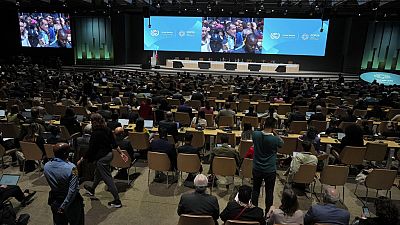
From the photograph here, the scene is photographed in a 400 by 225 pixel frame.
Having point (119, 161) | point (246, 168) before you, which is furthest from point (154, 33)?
point (246, 168)

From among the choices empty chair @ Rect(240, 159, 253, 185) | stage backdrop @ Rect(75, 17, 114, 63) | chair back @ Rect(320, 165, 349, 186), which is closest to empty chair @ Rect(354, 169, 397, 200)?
chair back @ Rect(320, 165, 349, 186)

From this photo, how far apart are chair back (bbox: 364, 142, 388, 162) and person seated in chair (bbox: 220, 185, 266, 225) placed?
480 centimetres

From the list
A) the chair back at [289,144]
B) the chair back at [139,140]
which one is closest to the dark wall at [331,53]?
the chair back at [289,144]

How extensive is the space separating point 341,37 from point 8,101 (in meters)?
26.7

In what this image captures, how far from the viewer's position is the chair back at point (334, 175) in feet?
19.7

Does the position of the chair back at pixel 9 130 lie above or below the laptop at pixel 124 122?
below

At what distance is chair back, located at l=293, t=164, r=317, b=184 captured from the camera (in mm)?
6057

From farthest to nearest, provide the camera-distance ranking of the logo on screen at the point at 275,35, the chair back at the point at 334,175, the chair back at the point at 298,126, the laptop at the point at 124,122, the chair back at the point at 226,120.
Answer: the logo on screen at the point at 275,35 < the chair back at the point at 226,120 < the chair back at the point at 298,126 < the laptop at the point at 124,122 < the chair back at the point at 334,175

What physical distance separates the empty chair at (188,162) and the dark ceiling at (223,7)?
16.3 m

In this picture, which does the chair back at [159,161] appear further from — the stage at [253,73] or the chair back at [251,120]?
the stage at [253,73]

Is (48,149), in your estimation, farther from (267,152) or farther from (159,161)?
(267,152)

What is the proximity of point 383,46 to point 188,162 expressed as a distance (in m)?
24.6

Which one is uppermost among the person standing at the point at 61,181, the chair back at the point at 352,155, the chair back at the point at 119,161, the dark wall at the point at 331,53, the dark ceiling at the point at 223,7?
the dark ceiling at the point at 223,7

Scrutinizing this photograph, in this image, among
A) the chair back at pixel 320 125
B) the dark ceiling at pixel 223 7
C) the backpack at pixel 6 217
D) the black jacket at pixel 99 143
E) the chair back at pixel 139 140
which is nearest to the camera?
the backpack at pixel 6 217
